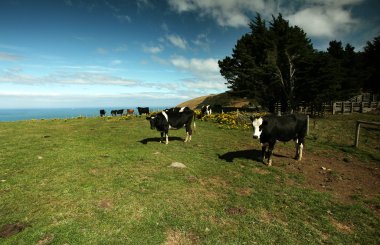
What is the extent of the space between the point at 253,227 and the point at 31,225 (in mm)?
5737

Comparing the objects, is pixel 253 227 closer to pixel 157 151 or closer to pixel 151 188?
pixel 151 188

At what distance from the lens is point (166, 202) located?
7.46 metres

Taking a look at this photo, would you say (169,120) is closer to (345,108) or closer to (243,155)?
(243,155)

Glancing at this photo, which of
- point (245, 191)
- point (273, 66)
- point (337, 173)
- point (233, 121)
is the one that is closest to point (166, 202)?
point (245, 191)

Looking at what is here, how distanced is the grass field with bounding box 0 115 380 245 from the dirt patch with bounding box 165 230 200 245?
0.03 metres

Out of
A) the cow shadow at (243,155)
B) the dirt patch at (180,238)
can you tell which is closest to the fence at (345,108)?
the cow shadow at (243,155)

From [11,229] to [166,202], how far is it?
3993 millimetres

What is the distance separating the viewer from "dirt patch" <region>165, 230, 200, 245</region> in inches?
226

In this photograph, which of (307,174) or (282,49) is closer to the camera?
(307,174)

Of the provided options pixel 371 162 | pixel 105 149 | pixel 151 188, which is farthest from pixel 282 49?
pixel 151 188

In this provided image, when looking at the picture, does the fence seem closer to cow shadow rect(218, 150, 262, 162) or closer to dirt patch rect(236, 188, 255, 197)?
cow shadow rect(218, 150, 262, 162)

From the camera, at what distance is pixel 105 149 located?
13.6 m

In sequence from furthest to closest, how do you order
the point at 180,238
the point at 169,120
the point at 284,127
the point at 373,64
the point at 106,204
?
the point at 373,64 < the point at 169,120 < the point at 284,127 < the point at 106,204 < the point at 180,238

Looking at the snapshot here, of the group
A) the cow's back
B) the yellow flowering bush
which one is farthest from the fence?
the cow's back
